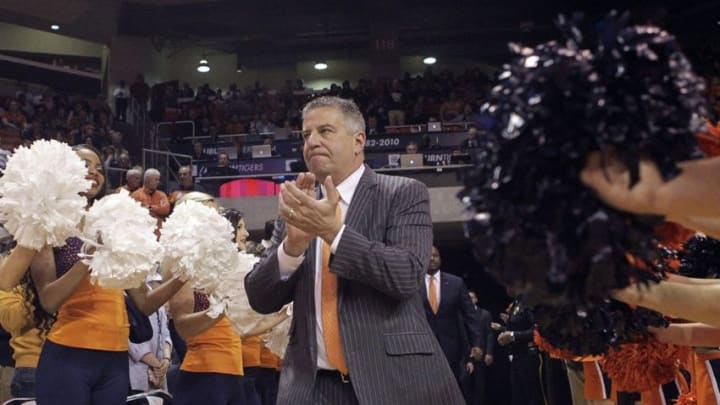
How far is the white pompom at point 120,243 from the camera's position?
3.25 meters

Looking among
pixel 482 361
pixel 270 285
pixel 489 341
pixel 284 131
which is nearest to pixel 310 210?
pixel 270 285

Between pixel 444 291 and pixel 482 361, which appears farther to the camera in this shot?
pixel 482 361

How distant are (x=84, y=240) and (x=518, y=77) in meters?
2.42

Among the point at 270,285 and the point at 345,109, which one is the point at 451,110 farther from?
the point at 270,285

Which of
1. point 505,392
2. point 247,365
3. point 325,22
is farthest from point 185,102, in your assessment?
point 247,365

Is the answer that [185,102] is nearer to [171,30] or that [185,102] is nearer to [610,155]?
[171,30]

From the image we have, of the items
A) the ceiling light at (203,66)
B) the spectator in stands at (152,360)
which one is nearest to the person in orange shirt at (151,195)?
the spectator in stands at (152,360)

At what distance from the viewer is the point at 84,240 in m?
3.37

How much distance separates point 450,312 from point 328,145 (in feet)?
17.7

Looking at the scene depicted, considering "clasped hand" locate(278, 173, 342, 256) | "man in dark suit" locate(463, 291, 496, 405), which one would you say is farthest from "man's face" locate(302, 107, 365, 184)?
"man in dark suit" locate(463, 291, 496, 405)

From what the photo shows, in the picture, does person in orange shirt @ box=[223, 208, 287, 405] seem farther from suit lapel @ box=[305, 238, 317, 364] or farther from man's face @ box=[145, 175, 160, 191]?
man's face @ box=[145, 175, 160, 191]

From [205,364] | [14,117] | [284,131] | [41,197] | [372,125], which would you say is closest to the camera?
[41,197]

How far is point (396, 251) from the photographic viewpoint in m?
2.77

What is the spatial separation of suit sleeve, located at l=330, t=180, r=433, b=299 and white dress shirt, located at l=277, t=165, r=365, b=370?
56mm
